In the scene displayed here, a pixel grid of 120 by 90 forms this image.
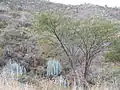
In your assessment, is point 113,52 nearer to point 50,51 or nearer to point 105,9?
point 50,51

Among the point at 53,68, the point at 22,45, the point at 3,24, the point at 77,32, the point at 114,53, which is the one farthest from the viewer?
the point at 3,24

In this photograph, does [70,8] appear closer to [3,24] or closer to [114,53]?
[3,24]

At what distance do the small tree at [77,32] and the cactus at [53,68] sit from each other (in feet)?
2.60

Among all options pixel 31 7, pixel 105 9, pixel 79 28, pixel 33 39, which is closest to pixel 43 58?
pixel 33 39

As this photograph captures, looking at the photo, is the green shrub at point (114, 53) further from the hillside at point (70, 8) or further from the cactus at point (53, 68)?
the hillside at point (70, 8)

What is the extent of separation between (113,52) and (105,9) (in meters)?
19.1

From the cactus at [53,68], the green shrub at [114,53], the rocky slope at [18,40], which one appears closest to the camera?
the green shrub at [114,53]

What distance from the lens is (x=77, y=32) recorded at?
15297mm

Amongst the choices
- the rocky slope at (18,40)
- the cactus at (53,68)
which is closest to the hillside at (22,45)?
the rocky slope at (18,40)

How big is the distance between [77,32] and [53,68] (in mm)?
2129

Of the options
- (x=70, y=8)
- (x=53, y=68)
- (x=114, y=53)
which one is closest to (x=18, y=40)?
(x=53, y=68)

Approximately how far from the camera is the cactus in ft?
53.1

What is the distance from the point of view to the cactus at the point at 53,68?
637 inches

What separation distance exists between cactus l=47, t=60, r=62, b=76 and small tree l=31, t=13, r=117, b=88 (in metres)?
0.79
